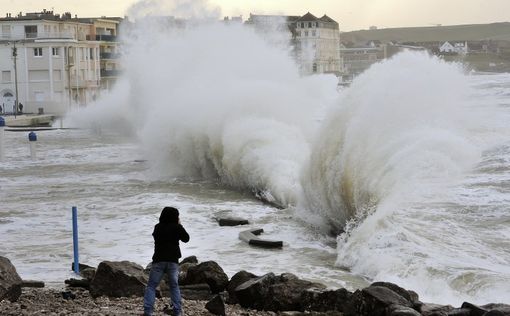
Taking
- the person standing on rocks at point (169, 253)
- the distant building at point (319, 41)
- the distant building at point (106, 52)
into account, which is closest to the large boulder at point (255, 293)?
the person standing on rocks at point (169, 253)

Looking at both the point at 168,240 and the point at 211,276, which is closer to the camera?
the point at 168,240

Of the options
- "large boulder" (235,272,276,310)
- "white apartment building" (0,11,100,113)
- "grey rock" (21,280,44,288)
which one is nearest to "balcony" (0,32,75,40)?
"white apartment building" (0,11,100,113)

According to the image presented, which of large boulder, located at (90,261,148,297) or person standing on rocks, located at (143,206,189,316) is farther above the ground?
person standing on rocks, located at (143,206,189,316)

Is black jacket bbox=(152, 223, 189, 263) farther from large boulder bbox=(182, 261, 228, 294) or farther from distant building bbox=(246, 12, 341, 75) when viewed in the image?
distant building bbox=(246, 12, 341, 75)

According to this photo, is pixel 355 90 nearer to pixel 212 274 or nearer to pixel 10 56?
pixel 212 274

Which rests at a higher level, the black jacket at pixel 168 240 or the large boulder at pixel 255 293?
the black jacket at pixel 168 240

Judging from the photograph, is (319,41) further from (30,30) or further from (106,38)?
(30,30)

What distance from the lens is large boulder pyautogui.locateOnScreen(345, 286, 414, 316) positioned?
9344 millimetres

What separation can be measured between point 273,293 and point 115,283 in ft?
6.01

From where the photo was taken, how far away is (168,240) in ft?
30.6

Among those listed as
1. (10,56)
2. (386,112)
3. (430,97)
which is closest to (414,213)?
(386,112)

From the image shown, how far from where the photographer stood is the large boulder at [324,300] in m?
9.76

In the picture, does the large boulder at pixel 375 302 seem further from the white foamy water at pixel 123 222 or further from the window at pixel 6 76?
the window at pixel 6 76

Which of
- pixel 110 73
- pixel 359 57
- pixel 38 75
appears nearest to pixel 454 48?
pixel 359 57
